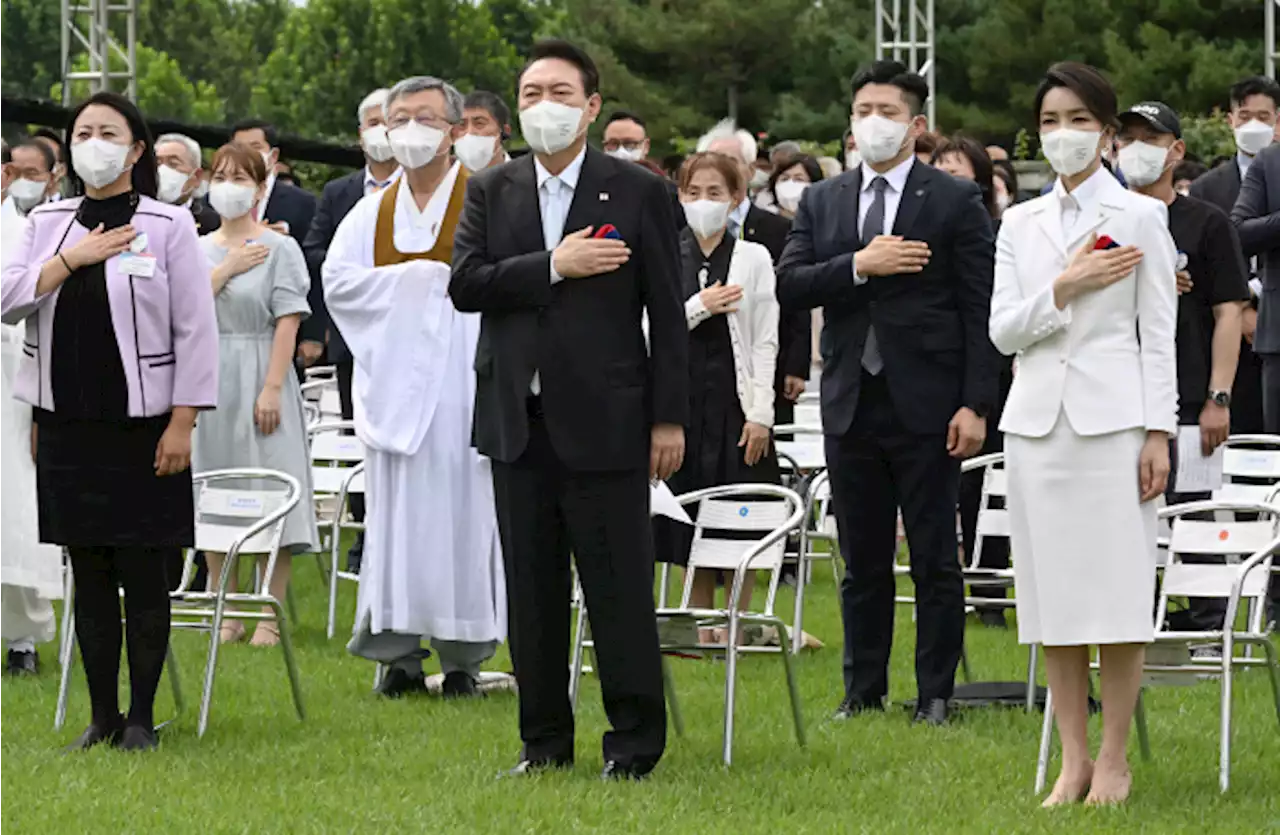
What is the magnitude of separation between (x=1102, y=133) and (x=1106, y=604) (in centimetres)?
138

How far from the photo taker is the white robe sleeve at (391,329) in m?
10.2

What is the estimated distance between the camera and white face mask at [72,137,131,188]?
8828mm

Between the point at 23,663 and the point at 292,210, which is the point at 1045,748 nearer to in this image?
the point at 23,663

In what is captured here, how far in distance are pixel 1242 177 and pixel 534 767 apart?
5887mm

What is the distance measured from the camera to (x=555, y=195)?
27.1ft

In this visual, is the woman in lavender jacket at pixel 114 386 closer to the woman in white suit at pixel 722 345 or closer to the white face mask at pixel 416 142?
the white face mask at pixel 416 142

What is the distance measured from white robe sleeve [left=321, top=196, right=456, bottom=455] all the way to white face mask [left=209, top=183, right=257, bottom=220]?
152cm

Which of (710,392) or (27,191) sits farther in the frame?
(27,191)

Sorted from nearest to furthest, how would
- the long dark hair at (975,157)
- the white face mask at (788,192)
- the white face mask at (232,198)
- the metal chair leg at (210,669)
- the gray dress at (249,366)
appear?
the metal chair leg at (210,669)
the long dark hair at (975,157)
the white face mask at (232,198)
the gray dress at (249,366)
the white face mask at (788,192)

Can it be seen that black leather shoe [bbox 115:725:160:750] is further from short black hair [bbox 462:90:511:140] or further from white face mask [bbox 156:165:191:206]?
white face mask [bbox 156:165:191:206]

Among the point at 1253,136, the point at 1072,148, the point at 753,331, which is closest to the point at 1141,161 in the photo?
the point at 753,331

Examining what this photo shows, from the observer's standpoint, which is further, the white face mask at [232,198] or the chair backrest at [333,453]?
the chair backrest at [333,453]

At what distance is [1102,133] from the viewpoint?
7.68 meters

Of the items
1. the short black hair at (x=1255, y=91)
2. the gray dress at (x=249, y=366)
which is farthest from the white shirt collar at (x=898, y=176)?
the short black hair at (x=1255, y=91)
